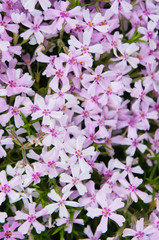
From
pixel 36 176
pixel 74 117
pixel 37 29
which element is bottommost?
pixel 36 176

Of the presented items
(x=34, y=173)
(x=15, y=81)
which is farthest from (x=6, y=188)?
(x=15, y=81)

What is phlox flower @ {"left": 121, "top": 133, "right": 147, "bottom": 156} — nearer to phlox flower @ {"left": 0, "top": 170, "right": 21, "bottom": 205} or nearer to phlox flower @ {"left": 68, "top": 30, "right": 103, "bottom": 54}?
phlox flower @ {"left": 68, "top": 30, "right": 103, "bottom": 54}

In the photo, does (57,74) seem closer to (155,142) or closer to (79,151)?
(79,151)

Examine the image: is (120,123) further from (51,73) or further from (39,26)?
(39,26)

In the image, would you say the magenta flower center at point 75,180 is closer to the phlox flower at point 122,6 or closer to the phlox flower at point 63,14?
the phlox flower at point 63,14

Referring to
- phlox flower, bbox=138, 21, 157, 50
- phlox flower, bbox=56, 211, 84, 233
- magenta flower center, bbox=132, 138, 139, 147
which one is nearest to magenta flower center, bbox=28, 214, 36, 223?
phlox flower, bbox=56, 211, 84, 233
